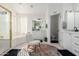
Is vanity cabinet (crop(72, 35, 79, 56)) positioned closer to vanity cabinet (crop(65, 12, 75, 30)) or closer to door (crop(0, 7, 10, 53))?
vanity cabinet (crop(65, 12, 75, 30))

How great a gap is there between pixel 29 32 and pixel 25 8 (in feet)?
1.61

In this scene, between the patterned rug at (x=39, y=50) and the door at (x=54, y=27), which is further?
the door at (x=54, y=27)

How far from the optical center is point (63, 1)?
1.84 metres

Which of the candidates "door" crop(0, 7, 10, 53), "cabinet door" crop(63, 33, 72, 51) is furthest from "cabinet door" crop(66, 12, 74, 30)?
"door" crop(0, 7, 10, 53)

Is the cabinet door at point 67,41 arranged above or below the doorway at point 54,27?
below

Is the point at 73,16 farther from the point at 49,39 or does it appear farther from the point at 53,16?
the point at 49,39

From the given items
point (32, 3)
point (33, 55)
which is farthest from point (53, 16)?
point (33, 55)

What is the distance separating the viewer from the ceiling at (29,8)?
76.2 inches

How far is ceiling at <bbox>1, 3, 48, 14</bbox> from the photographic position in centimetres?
194

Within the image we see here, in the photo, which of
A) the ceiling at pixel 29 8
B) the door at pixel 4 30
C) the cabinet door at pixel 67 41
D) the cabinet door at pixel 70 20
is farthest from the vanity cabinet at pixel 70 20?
the door at pixel 4 30

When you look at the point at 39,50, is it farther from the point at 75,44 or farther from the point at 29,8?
the point at 29,8

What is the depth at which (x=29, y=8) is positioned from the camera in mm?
2014

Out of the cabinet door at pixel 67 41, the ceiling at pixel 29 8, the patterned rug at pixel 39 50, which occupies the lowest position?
the patterned rug at pixel 39 50

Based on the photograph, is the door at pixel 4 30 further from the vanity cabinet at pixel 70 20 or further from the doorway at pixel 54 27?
the vanity cabinet at pixel 70 20
